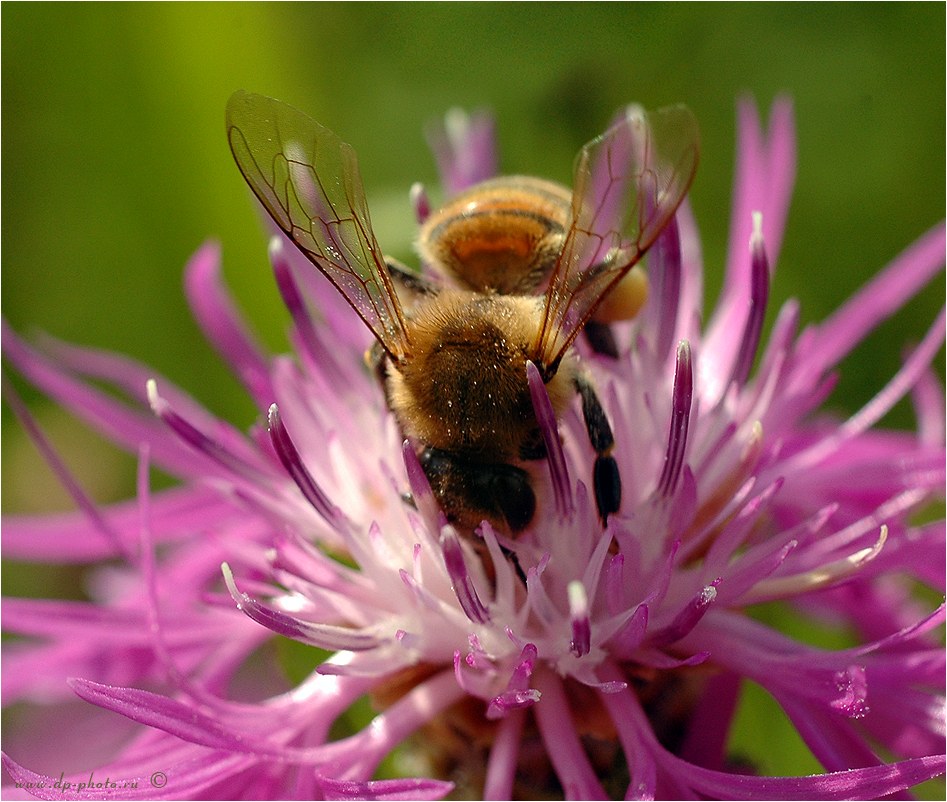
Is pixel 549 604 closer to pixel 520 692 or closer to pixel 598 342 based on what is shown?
pixel 520 692

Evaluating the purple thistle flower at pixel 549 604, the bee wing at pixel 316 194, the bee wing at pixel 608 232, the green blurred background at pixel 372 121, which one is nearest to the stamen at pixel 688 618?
the purple thistle flower at pixel 549 604

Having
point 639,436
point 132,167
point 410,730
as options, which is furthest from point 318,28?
point 410,730

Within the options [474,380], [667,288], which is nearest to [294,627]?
[474,380]

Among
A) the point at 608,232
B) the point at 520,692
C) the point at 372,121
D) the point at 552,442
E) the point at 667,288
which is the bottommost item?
the point at 520,692

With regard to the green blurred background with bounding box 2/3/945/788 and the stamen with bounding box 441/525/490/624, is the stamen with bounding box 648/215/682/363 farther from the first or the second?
the green blurred background with bounding box 2/3/945/788

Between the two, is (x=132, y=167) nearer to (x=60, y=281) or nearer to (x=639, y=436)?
(x=60, y=281)

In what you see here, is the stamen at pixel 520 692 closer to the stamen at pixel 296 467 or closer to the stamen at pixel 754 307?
the stamen at pixel 296 467

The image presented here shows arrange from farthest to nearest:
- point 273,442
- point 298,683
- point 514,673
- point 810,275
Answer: point 810,275 → point 298,683 → point 273,442 → point 514,673
